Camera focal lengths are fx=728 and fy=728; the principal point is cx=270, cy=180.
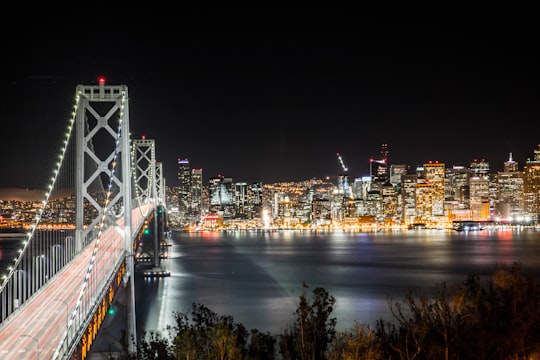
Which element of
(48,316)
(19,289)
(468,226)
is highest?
(19,289)

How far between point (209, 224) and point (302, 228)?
1265cm

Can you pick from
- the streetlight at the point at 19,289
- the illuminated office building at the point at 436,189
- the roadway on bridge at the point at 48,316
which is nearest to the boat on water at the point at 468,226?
the illuminated office building at the point at 436,189

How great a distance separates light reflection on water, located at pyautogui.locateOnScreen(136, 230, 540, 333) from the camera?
1970 cm

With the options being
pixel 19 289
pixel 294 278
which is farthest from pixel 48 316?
pixel 294 278

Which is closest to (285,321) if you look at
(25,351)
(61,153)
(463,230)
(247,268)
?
(61,153)

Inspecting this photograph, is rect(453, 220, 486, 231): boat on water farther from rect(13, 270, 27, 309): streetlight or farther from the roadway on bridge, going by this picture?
the roadway on bridge

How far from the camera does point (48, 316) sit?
817 cm

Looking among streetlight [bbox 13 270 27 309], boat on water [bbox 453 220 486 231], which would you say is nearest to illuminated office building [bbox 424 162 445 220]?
boat on water [bbox 453 220 486 231]

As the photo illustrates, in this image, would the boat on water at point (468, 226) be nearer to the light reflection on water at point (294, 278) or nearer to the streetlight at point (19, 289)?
the light reflection on water at point (294, 278)

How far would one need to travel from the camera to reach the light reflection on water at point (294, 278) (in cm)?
1970

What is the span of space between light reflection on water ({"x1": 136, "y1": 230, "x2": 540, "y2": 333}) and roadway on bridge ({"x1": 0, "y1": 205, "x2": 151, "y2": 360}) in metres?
5.48

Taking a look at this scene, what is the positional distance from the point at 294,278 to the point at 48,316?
22.3m

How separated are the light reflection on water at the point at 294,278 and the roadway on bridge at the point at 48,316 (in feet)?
18.0

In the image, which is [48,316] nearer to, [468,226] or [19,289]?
[19,289]
